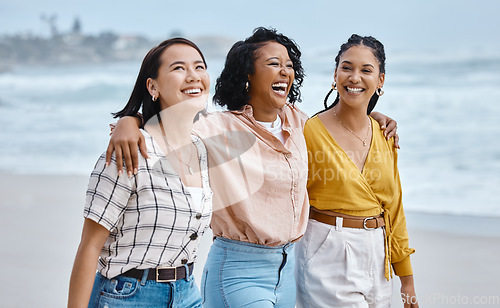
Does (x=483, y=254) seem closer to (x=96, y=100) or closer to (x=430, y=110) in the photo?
(x=430, y=110)

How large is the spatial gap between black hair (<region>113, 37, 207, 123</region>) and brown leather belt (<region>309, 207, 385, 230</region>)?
87 centimetres

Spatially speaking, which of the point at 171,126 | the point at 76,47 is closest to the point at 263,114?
the point at 171,126

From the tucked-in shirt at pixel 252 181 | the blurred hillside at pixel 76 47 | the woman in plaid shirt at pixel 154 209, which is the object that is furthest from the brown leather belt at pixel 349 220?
the blurred hillside at pixel 76 47

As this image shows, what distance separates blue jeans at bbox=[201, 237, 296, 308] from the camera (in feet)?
7.48

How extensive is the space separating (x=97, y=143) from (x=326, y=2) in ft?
33.1

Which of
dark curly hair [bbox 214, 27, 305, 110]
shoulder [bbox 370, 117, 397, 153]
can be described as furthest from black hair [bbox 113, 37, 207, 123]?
shoulder [bbox 370, 117, 397, 153]

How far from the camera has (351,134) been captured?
2.65 metres

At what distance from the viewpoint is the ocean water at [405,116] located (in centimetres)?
915

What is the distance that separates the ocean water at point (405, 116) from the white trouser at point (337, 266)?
200 inches

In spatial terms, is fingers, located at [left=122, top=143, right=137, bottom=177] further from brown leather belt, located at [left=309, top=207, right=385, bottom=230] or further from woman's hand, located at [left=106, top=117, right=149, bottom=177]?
brown leather belt, located at [left=309, top=207, right=385, bottom=230]

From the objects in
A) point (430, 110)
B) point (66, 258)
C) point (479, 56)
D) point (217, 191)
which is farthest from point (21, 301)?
point (479, 56)

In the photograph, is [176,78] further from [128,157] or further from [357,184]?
[357,184]

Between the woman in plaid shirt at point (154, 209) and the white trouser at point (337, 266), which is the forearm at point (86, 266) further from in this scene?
the white trouser at point (337, 266)

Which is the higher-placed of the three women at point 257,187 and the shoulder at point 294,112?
the shoulder at point 294,112
